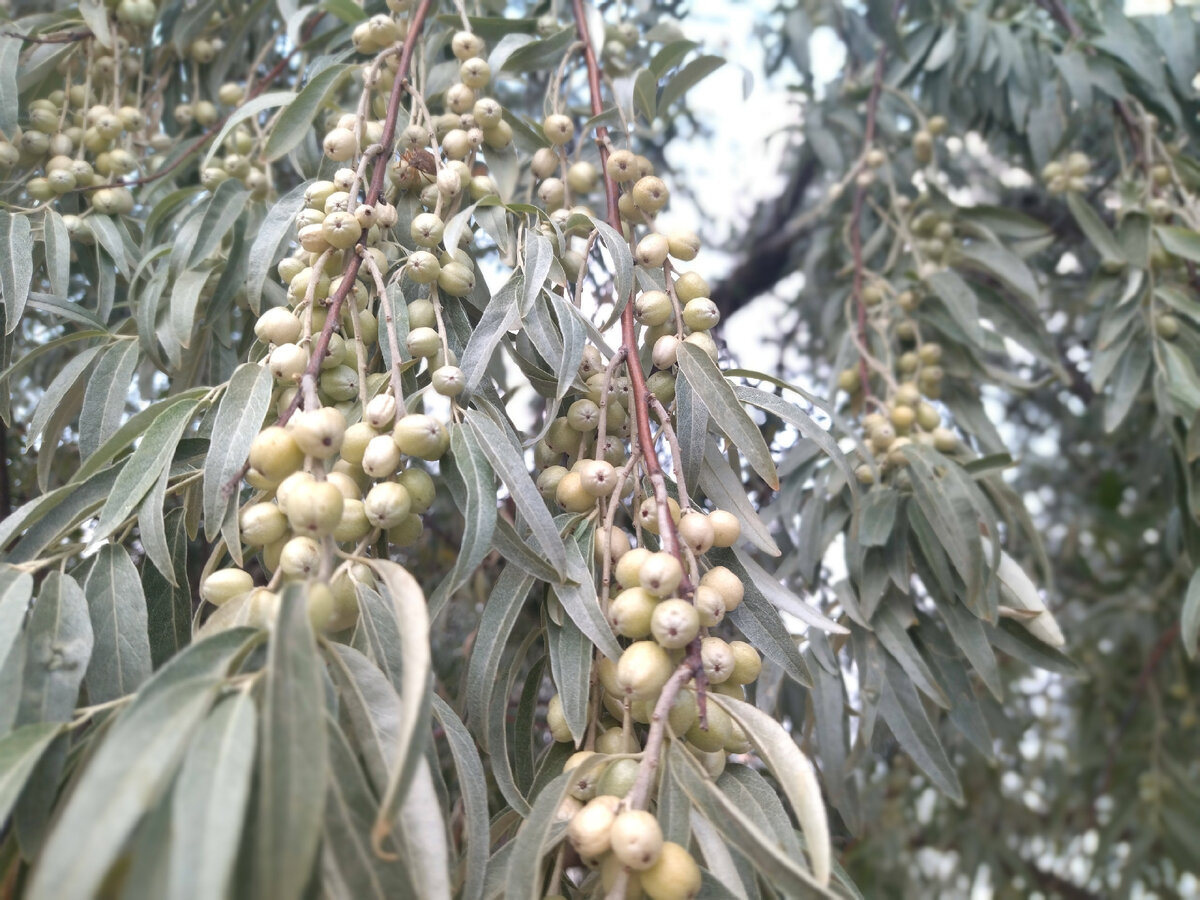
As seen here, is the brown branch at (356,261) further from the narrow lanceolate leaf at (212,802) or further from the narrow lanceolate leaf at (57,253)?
the narrow lanceolate leaf at (57,253)

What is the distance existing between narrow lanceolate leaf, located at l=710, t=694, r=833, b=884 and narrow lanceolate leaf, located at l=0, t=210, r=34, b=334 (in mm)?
821

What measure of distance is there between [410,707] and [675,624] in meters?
0.22

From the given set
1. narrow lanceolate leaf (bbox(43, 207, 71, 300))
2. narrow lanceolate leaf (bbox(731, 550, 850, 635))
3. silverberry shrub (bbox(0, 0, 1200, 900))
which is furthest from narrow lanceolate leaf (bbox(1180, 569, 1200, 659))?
narrow lanceolate leaf (bbox(43, 207, 71, 300))

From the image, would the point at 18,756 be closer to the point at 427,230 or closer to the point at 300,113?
the point at 427,230

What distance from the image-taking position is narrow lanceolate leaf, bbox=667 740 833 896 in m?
0.52

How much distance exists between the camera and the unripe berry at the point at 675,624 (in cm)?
63

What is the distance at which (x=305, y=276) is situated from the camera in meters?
0.79

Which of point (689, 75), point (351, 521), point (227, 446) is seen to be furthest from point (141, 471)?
point (689, 75)

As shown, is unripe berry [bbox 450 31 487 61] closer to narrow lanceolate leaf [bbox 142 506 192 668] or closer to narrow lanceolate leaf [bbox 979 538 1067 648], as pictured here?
narrow lanceolate leaf [bbox 142 506 192 668]

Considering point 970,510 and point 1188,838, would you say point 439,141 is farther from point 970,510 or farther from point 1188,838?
point 1188,838

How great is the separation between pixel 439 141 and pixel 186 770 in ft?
2.62

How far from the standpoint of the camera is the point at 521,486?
2.31 ft

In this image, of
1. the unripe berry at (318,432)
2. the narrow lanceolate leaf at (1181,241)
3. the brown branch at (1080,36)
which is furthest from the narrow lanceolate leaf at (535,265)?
the brown branch at (1080,36)

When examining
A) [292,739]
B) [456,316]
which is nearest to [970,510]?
[456,316]
